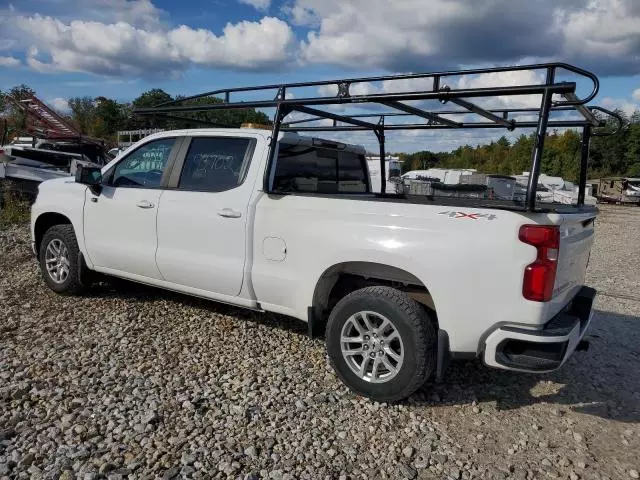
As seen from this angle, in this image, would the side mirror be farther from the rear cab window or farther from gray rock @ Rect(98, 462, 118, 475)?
gray rock @ Rect(98, 462, 118, 475)

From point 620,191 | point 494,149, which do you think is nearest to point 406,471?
point 620,191

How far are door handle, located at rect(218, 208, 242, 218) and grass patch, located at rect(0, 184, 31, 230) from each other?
8.26 metres

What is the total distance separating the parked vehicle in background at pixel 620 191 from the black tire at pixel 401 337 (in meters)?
41.3

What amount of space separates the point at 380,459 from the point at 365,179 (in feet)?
10.7

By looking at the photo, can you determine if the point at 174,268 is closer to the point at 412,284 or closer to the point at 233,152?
the point at 233,152

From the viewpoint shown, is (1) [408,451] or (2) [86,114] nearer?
(1) [408,451]

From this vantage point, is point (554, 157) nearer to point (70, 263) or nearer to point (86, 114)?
point (86, 114)

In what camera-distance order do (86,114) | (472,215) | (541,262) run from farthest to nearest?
1. (86,114)
2. (472,215)
3. (541,262)

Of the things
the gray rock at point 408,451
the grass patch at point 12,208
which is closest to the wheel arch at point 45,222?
the gray rock at point 408,451

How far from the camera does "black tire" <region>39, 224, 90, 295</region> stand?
5.75 m

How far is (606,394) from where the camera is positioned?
14.2ft

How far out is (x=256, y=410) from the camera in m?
3.71

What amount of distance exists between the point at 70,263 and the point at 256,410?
125 inches

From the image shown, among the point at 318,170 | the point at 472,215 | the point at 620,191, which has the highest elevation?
the point at 318,170
